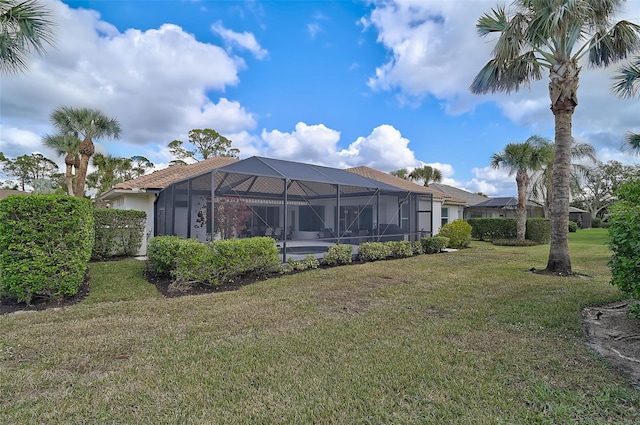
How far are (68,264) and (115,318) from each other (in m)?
1.82

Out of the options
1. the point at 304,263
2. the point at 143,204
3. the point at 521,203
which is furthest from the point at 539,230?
the point at 143,204

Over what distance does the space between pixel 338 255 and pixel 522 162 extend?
14.4 m

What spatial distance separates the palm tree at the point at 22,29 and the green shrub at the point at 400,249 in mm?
11323

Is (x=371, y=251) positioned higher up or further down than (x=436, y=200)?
further down

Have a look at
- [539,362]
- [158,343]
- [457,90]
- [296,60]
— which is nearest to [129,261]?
[158,343]

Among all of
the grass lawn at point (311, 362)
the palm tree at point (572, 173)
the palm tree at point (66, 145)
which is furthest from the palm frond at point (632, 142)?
the palm tree at point (66, 145)

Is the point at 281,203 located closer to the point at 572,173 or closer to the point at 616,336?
the point at 616,336

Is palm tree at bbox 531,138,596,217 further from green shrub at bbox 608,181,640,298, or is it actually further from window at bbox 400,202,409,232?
green shrub at bbox 608,181,640,298

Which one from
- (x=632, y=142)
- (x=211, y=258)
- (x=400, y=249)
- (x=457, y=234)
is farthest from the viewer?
(x=457, y=234)

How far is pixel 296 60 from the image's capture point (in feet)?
40.6

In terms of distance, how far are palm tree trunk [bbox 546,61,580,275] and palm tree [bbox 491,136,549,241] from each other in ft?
33.9

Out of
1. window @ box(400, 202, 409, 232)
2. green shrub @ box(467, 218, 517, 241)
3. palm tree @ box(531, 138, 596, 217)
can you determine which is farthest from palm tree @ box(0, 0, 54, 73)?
palm tree @ box(531, 138, 596, 217)

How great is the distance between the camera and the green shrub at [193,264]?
6754 millimetres

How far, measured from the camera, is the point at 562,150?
8.98 metres
